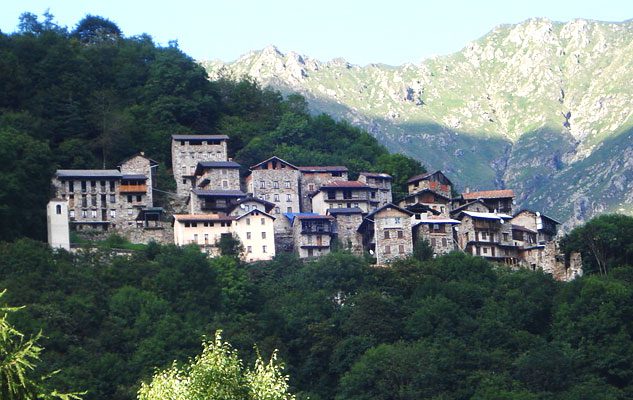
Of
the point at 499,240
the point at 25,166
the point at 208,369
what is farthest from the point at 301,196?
the point at 208,369

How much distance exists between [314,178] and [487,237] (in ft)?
48.5

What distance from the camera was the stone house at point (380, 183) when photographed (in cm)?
10488

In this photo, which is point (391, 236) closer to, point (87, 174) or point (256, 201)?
point (256, 201)

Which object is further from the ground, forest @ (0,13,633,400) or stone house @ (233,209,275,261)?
stone house @ (233,209,275,261)

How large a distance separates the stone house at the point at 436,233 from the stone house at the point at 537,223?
317 inches

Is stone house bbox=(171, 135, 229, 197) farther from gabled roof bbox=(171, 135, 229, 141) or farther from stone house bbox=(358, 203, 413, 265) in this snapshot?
stone house bbox=(358, 203, 413, 265)

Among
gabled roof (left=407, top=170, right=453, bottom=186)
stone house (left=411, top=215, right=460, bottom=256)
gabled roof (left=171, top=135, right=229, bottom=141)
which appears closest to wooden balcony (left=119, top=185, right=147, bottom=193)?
gabled roof (left=171, top=135, right=229, bottom=141)

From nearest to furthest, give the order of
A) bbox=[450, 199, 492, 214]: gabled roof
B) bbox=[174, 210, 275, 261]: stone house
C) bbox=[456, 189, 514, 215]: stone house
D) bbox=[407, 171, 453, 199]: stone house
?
bbox=[174, 210, 275, 261]: stone house < bbox=[450, 199, 492, 214]: gabled roof < bbox=[456, 189, 514, 215]: stone house < bbox=[407, 171, 453, 199]: stone house

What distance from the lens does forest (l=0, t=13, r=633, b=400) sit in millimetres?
80375

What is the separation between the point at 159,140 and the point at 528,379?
41.4m

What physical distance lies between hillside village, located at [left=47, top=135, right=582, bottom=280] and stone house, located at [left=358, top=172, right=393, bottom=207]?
82 millimetres

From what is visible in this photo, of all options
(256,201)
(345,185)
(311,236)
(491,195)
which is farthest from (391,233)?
(491,195)

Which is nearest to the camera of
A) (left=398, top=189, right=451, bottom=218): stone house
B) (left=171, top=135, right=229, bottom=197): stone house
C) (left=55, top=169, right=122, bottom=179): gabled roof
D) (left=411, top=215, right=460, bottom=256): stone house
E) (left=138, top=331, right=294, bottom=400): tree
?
(left=138, top=331, right=294, bottom=400): tree

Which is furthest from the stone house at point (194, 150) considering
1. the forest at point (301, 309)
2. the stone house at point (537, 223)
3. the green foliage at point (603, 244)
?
the green foliage at point (603, 244)
